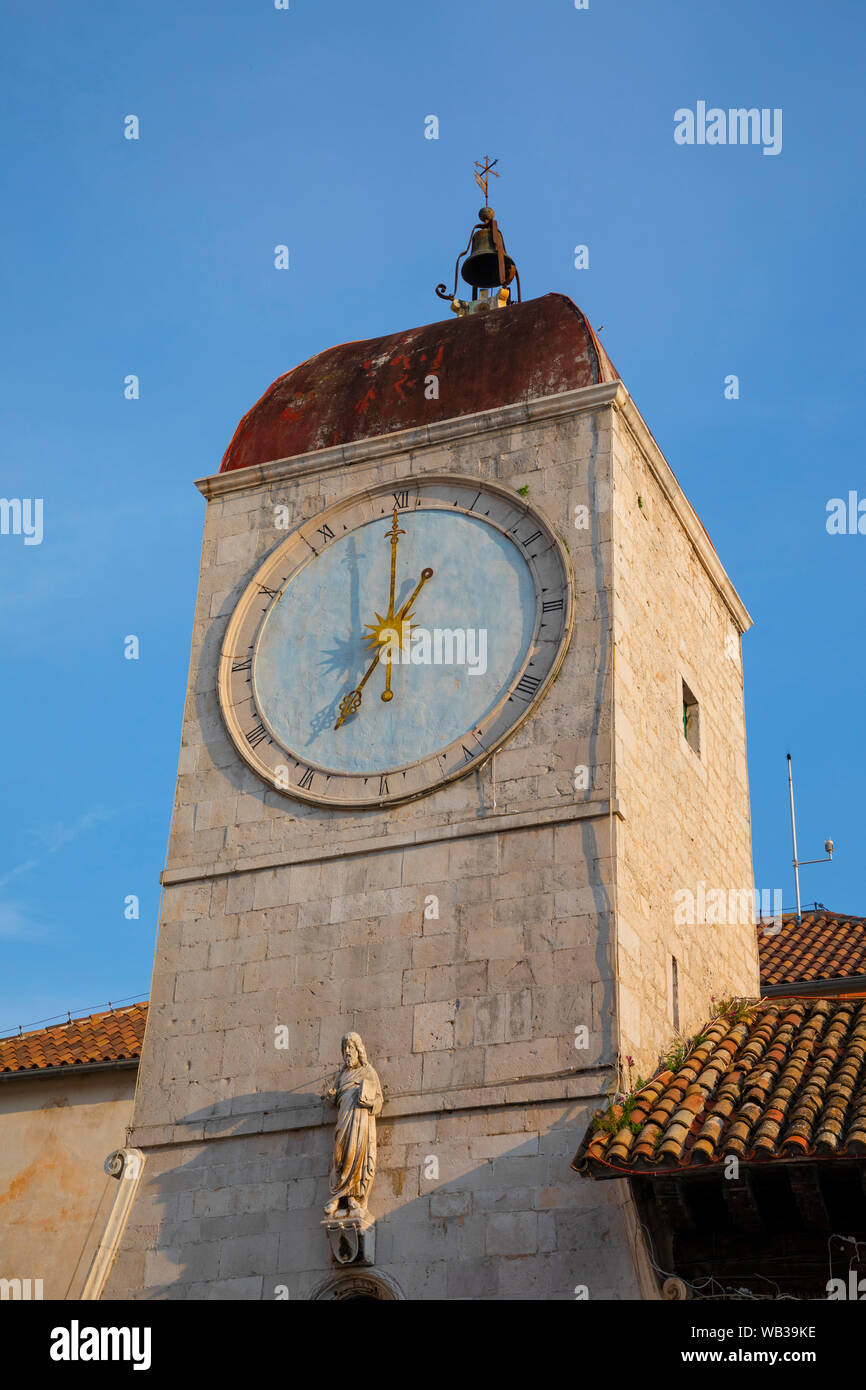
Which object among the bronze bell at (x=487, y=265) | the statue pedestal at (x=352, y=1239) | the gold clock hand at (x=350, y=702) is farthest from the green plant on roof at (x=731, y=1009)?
the bronze bell at (x=487, y=265)

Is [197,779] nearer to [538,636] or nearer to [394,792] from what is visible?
[394,792]

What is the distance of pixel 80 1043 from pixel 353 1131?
22.4 feet

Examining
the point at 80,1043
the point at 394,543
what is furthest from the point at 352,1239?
the point at 80,1043

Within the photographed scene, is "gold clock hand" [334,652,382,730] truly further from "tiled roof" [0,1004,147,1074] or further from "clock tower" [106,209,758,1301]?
"tiled roof" [0,1004,147,1074]

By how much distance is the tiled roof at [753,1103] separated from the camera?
40.5 feet

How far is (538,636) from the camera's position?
1577 cm

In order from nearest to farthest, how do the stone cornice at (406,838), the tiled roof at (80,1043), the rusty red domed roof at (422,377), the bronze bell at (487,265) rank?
the stone cornice at (406,838) < the rusty red domed roof at (422,377) < the tiled roof at (80,1043) < the bronze bell at (487,265)

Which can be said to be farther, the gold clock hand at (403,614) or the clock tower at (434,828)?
the gold clock hand at (403,614)

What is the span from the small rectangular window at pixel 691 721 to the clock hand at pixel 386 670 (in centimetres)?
289

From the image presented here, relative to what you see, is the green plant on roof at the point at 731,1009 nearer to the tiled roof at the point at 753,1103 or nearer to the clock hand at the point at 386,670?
the tiled roof at the point at 753,1103

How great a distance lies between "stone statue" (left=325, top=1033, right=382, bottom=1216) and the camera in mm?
13703

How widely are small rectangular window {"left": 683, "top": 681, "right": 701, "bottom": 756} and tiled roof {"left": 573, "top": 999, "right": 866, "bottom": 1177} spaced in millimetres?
3162

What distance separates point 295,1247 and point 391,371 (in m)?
8.46
